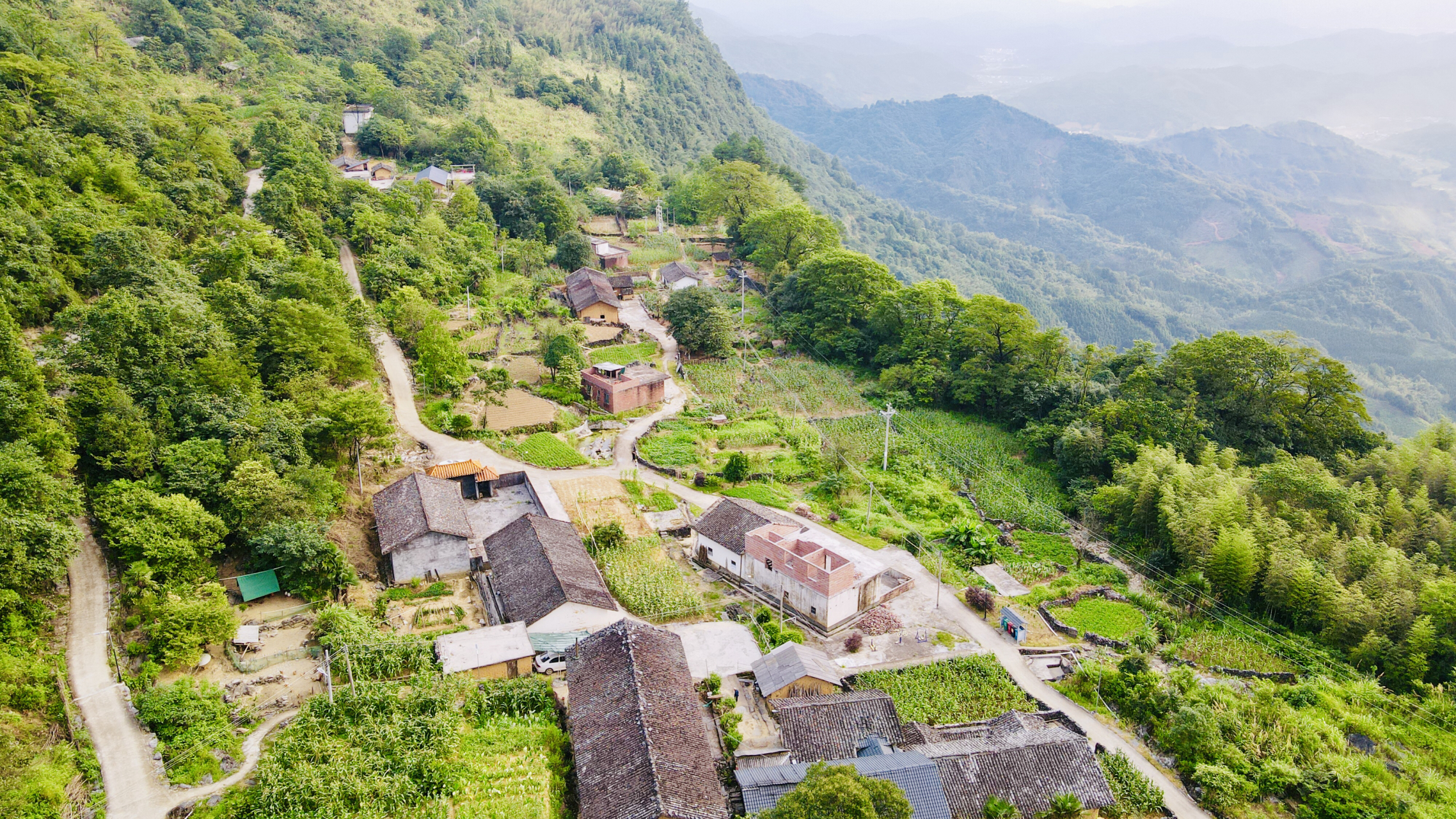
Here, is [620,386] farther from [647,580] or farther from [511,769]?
[511,769]

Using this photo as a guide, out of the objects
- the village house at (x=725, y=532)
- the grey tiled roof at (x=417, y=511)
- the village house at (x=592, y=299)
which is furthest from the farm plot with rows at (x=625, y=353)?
the village house at (x=725, y=532)

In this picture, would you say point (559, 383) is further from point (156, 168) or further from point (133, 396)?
point (156, 168)

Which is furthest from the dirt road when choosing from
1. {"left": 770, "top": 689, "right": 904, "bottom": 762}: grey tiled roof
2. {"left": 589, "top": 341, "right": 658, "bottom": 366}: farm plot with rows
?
{"left": 589, "top": 341, "right": 658, "bottom": 366}: farm plot with rows

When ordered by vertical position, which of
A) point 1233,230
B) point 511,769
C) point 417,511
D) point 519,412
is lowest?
point 1233,230

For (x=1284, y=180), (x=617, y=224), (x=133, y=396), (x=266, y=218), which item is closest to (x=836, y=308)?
(x=617, y=224)

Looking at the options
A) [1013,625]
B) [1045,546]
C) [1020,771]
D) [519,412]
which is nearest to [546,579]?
[1020,771]

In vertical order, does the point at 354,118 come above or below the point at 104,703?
above

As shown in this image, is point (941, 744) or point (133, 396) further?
point (133, 396)
